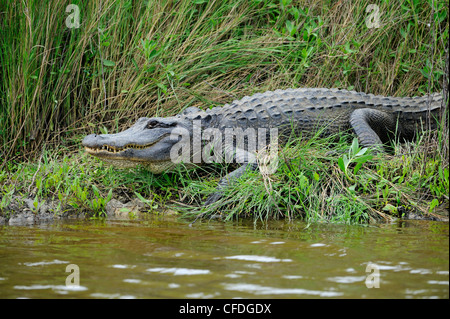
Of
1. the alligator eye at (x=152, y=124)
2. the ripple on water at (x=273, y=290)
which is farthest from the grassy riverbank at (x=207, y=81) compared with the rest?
the ripple on water at (x=273, y=290)

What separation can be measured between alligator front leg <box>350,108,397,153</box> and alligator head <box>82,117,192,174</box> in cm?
167

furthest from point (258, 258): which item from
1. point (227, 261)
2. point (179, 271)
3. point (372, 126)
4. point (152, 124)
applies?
point (372, 126)

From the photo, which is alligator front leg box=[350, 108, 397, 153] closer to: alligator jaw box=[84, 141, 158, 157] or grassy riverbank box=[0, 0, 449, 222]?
grassy riverbank box=[0, 0, 449, 222]

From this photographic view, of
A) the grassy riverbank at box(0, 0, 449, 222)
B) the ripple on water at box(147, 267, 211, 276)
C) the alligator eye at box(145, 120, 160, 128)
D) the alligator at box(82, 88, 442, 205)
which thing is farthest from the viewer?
the alligator eye at box(145, 120, 160, 128)

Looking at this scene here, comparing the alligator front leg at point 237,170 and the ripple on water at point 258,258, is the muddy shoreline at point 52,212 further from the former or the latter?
the ripple on water at point 258,258

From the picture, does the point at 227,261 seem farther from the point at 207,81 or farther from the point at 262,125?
the point at 207,81

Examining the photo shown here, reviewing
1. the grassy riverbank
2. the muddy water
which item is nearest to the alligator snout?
the grassy riverbank

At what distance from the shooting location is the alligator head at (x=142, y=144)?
194 inches

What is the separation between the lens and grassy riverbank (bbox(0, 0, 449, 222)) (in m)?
4.53

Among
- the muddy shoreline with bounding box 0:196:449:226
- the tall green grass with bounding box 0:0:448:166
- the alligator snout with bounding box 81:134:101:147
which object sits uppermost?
the tall green grass with bounding box 0:0:448:166

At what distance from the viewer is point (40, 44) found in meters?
5.68

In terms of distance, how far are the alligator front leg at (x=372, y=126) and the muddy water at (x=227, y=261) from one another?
4.65 feet

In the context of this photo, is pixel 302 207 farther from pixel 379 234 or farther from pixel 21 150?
→ pixel 21 150

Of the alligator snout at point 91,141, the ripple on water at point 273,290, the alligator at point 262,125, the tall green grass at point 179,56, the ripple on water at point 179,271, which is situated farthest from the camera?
the tall green grass at point 179,56
